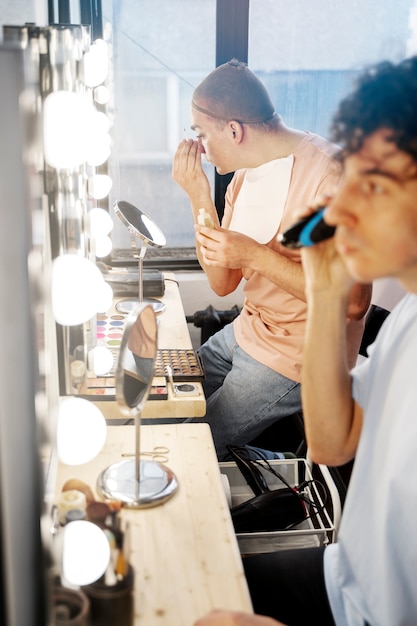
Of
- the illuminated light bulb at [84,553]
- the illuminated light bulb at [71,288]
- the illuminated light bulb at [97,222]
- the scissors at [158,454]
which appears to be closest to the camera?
the illuminated light bulb at [84,553]

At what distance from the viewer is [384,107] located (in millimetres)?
732

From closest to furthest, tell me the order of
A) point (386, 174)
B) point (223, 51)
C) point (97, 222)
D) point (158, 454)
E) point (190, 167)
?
point (386, 174), point (158, 454), point (97, 222), point (190, 167), point (223, 51)

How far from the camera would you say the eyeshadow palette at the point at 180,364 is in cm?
151

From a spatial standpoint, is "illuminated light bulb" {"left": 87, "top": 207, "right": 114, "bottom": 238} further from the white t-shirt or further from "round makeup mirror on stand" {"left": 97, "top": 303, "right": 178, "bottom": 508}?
the white t-shirt

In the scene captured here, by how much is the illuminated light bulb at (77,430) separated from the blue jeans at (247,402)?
0.82m

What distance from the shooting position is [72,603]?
74 centimetres

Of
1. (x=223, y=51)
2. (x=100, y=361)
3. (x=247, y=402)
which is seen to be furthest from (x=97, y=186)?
(x=223, y=51)

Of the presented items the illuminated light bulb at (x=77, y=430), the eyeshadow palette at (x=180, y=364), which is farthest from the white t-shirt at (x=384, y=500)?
the eyeshadow palette at (x=180, y=364)

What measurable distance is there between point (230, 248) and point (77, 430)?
828mm

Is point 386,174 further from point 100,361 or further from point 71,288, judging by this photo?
point 100,361

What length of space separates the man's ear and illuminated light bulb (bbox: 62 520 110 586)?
1282 mm

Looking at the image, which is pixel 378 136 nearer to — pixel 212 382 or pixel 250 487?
pixel 250 487

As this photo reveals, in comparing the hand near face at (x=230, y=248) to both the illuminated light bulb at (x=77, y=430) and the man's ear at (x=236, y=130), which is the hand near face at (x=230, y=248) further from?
the illuminated light bulb at (x=77, y=430)

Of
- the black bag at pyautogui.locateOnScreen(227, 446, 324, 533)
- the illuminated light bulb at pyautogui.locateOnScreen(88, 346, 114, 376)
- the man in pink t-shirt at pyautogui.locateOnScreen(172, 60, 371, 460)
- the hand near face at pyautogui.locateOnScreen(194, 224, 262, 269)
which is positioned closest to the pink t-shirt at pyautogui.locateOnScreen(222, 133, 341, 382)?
the man in pink t-shirt at pyautogui.locateOnScreen(172, 60, 371, 460)
